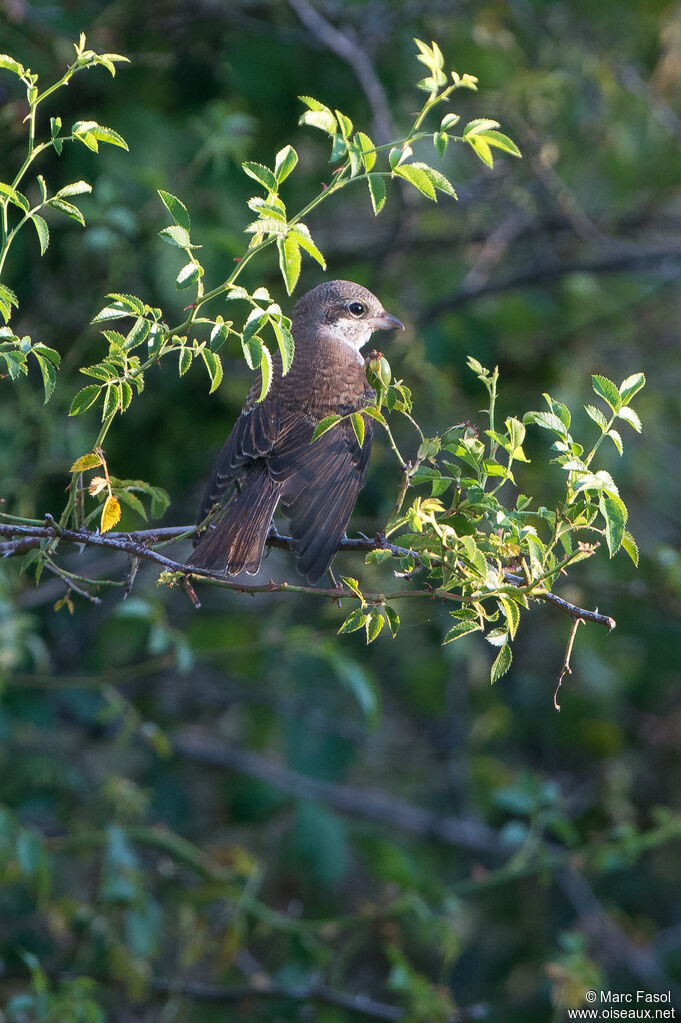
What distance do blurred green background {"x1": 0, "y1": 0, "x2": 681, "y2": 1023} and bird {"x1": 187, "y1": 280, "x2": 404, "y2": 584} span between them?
0.55m

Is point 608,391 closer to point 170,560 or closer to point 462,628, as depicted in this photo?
point 462,628

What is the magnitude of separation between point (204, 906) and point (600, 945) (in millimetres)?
2552

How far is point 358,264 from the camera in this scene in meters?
5.47

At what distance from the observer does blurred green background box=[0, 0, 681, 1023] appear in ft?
13.2

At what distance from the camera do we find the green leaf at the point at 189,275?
1.91 m

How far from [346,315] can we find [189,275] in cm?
263

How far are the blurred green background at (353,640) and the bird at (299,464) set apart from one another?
0.55 meters

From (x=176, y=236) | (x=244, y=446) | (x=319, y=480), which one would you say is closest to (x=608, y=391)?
(x=176, y=236)

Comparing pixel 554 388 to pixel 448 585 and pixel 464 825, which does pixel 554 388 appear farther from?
pixel 448 585

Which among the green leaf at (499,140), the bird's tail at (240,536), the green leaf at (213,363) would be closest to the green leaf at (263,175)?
the green leaf at (213,363)

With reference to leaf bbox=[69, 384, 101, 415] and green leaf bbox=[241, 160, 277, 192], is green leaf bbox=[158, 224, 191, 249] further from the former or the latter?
leaf bbox=[69, 384, 101, 415]

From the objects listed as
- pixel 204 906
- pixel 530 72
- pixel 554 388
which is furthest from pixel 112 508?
pixel 530 72

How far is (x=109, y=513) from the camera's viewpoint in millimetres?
2145

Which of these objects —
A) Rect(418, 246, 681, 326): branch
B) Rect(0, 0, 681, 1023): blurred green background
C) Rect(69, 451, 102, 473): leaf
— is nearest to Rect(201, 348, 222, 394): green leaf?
Rect(69, 451, 102, 473): leaf
